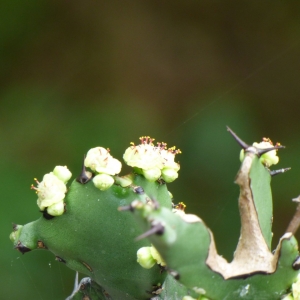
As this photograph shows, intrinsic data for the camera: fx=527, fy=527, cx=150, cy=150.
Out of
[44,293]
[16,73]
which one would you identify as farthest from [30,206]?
[16,73]

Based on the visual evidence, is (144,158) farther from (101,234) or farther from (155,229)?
(155,229)

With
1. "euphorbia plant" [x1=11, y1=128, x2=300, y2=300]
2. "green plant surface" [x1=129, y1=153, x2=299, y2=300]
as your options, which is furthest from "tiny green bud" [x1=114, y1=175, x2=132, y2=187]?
"green plant surface" [x1=129, y1=153, x2=299, y2=300]

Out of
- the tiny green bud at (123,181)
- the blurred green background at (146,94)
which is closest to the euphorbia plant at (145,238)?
the tiny green bud at (123,181)

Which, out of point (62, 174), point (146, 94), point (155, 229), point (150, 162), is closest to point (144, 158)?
point (150, 162)

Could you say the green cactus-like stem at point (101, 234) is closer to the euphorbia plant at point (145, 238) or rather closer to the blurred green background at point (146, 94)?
the euphorbia plant at point (145, 238)

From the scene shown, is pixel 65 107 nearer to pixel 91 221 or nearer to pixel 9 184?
pixel 9 184

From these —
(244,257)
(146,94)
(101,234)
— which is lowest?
(244,257)
